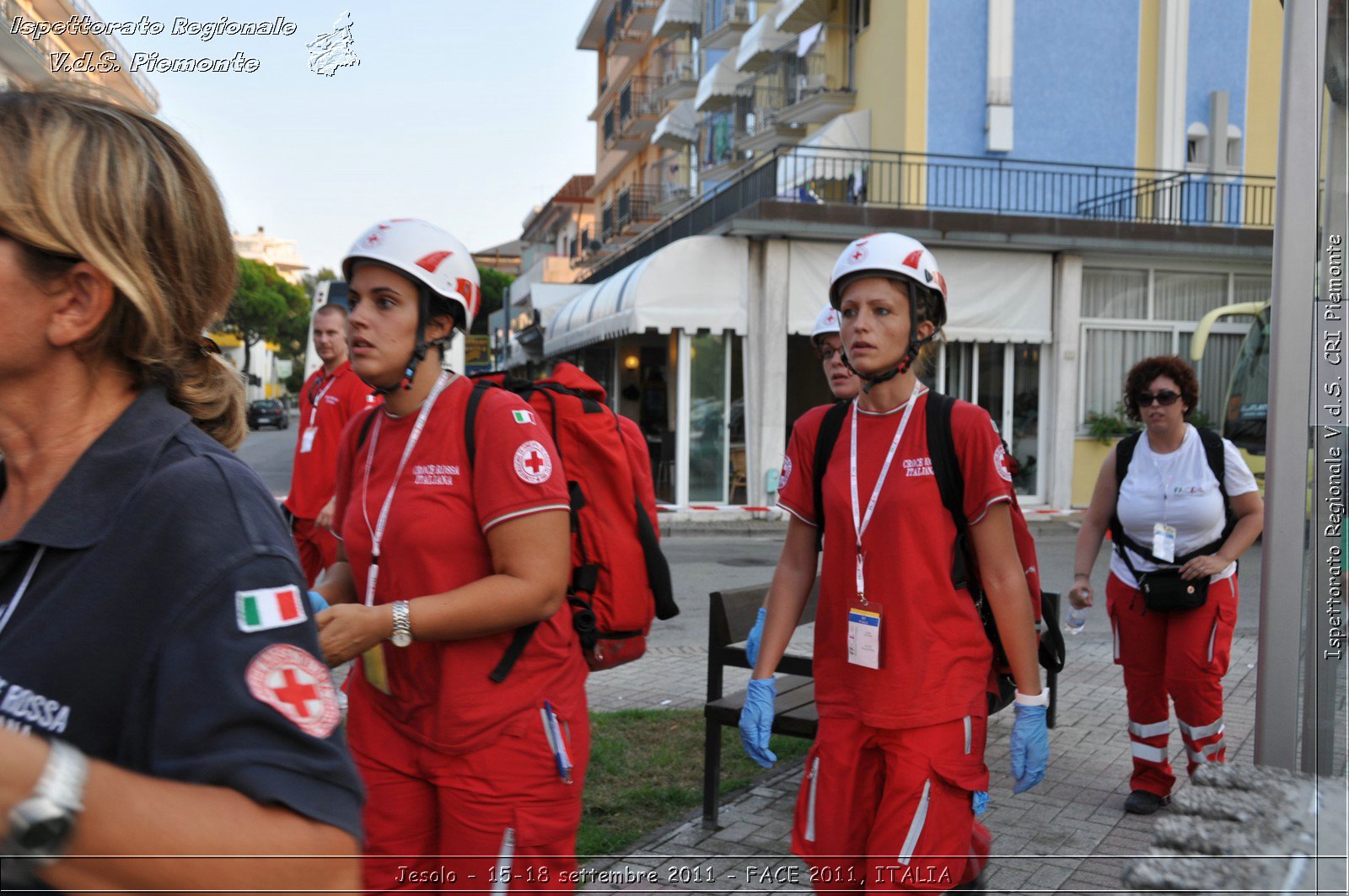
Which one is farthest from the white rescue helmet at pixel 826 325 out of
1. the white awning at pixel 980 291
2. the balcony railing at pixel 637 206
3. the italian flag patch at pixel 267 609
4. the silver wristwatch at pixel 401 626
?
the balcony railing at pixel 637 206

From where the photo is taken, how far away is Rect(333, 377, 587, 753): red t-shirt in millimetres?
2734

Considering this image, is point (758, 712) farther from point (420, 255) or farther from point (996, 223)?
point (996, 223)

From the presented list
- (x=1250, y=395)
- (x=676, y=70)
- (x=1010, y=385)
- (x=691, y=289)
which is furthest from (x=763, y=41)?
(x=1250, y=395)

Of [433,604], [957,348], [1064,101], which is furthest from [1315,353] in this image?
[1064,101]

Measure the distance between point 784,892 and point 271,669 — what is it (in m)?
3.66

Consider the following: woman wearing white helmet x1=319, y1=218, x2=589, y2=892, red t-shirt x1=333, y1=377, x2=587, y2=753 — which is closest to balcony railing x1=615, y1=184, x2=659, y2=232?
woman wearing white helmet x1=319, y1=218, x2=589, y2=892

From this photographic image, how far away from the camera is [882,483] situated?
3.31m

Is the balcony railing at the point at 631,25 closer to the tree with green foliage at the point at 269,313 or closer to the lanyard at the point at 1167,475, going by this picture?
the tree with green foliage at the point at 269,313

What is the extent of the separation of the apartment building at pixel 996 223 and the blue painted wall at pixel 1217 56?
4 cm

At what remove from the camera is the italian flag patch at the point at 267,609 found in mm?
1247

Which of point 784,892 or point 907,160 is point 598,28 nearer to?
point 907,160

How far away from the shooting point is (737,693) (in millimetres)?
5781

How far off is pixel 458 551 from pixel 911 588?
4.10 feet

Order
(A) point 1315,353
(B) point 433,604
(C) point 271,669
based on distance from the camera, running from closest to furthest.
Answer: (C) point 271,669 → (B) point 433,604 → (A) point 1315,353
